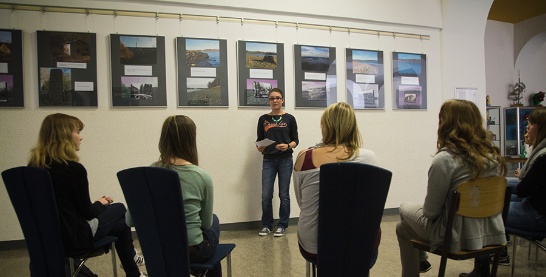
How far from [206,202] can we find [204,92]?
8.26 feet

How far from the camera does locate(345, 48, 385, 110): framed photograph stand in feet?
15.1

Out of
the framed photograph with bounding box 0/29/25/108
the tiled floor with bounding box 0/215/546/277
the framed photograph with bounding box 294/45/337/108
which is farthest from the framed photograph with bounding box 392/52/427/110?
the framed photograph with bounding box 0/29/25/108

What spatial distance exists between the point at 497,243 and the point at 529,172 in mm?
557

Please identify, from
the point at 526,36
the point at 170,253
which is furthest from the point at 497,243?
the point at 526,36

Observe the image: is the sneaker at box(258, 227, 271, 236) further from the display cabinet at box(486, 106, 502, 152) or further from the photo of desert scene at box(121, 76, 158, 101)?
the display cabinet at box(486, 106, 502, 152)

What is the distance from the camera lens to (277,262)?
9.59ft

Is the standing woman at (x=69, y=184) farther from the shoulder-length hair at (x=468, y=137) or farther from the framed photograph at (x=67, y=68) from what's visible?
the shoulder-length hair at (x=468, y=137)

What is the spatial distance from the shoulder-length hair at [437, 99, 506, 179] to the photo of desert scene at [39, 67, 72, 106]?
3.56 metres

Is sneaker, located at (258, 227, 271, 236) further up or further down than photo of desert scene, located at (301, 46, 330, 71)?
further down

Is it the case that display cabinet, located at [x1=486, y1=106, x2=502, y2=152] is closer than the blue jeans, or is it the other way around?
the blue jeans

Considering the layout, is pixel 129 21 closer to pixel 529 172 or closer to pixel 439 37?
pixel 529 172

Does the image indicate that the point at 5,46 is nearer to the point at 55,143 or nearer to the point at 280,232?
the point at 55,143

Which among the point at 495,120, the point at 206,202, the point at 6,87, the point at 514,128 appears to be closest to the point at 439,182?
the point at 206,202

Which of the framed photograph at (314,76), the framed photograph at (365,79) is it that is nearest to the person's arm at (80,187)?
the framed photograph at (314,76)
